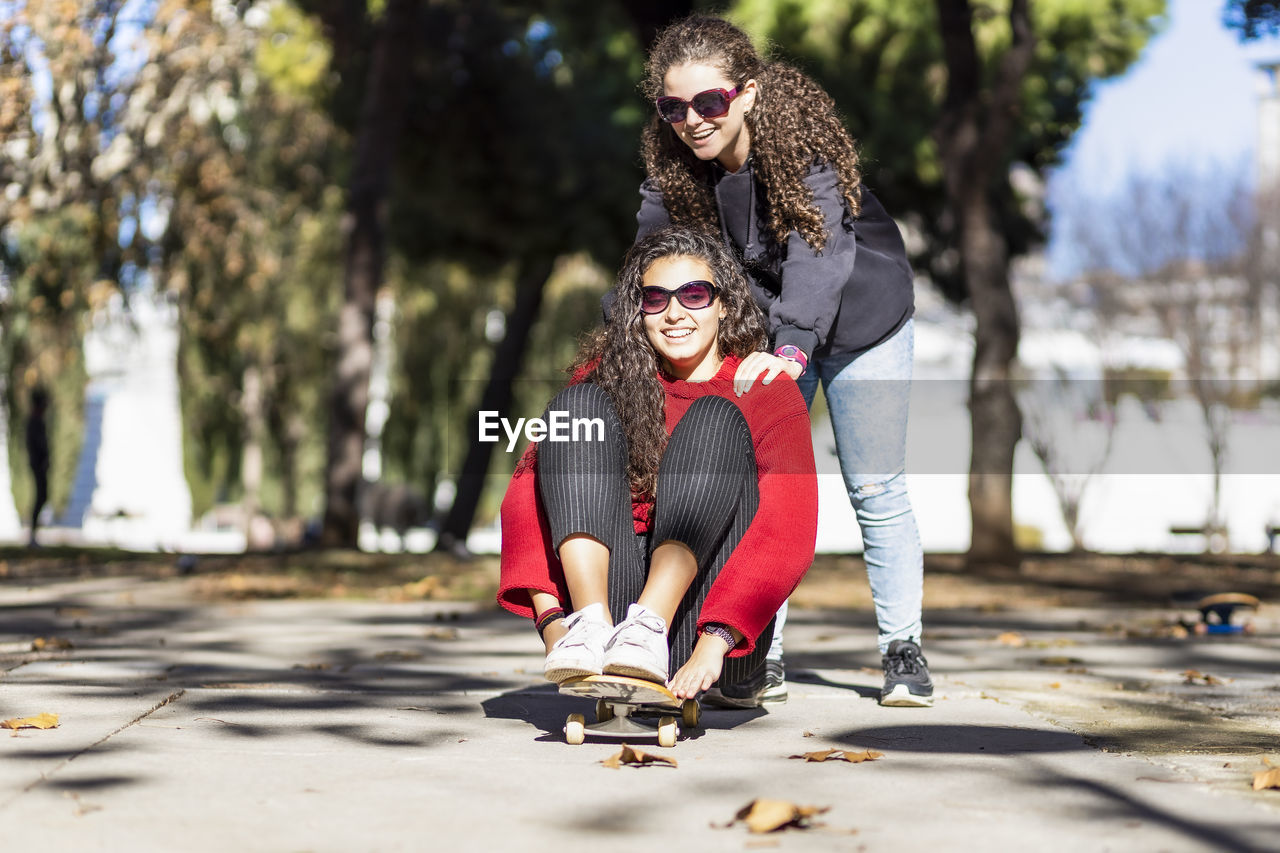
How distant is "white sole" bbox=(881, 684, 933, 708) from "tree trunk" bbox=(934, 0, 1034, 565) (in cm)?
624

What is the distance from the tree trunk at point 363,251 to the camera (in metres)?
12.0

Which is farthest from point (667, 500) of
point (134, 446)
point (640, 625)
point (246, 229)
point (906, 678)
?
point (134, 446)

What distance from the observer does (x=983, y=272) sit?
32.2 ft

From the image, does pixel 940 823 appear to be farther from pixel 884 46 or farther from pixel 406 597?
pixel 884 46

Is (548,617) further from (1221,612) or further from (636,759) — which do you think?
(1221,612)

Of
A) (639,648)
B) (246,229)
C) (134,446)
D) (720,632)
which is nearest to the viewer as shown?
(639,648)

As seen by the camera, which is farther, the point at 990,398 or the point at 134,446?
the point at 134,446

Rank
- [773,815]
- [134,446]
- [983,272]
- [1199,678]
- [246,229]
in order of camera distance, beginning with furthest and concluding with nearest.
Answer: [134,446] → [246,229] → [983,272] → [1199,678] → [773,815]

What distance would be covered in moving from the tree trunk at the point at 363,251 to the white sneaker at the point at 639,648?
9348mm

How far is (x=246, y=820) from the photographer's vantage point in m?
2.27

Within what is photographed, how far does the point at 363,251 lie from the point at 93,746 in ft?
31.0

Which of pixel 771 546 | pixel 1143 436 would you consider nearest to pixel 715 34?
pixel 771 546

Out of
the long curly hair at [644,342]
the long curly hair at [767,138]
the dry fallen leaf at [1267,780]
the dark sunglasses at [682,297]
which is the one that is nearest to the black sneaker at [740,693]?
the long curly hair at [644,342]

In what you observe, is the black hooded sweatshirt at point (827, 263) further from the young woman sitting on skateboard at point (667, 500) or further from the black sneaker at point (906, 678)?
the black sneaker at point (906, 678)
